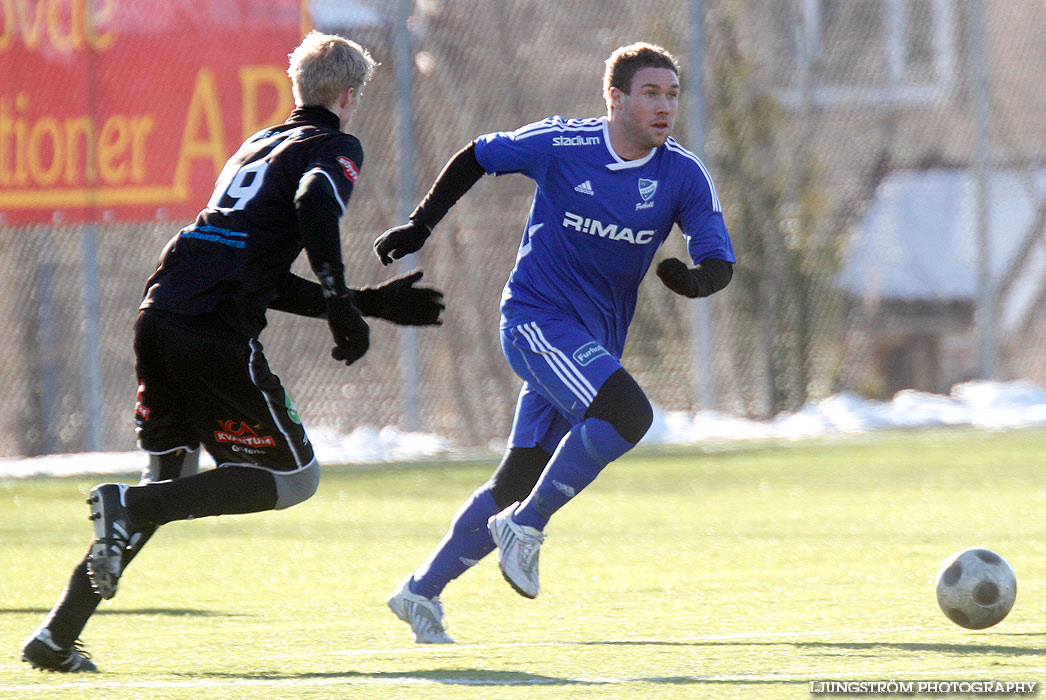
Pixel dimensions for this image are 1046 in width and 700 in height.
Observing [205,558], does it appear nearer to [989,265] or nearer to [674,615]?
[674,615]

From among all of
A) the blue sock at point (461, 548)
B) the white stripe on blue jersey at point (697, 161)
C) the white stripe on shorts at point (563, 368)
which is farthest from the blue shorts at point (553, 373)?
the white stripe on blue jersey at point (697, 161)

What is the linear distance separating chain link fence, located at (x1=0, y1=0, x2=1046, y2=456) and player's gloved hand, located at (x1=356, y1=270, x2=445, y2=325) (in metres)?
6.81

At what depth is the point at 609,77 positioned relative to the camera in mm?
5414

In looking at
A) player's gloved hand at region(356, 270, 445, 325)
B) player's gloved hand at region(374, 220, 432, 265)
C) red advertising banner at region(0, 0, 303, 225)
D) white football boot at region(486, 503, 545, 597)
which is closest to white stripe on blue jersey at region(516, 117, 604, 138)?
player's gloved hand at region(374, 220, 432, 265)

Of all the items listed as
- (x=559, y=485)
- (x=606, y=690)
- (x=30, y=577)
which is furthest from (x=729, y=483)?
(x=606, y=690)

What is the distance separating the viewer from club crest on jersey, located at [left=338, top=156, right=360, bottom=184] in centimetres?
462

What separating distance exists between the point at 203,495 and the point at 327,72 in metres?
1.30

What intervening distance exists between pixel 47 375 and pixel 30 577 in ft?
19.0

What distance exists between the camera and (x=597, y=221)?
5.28 metres

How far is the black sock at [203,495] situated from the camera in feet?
14.9

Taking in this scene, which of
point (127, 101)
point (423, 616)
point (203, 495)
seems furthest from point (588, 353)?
point (127, 101)

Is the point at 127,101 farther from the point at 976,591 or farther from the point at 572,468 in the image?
the point at 976,591

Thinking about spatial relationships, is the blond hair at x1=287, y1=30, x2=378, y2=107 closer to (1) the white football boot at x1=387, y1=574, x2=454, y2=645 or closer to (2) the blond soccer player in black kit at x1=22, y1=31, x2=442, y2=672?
(2) the blond soccer player in black kit at x1=22, y1=31, x2=442, y2=672

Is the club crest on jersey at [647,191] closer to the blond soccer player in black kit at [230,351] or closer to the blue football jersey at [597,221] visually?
the blue football jersey at [597,221]
